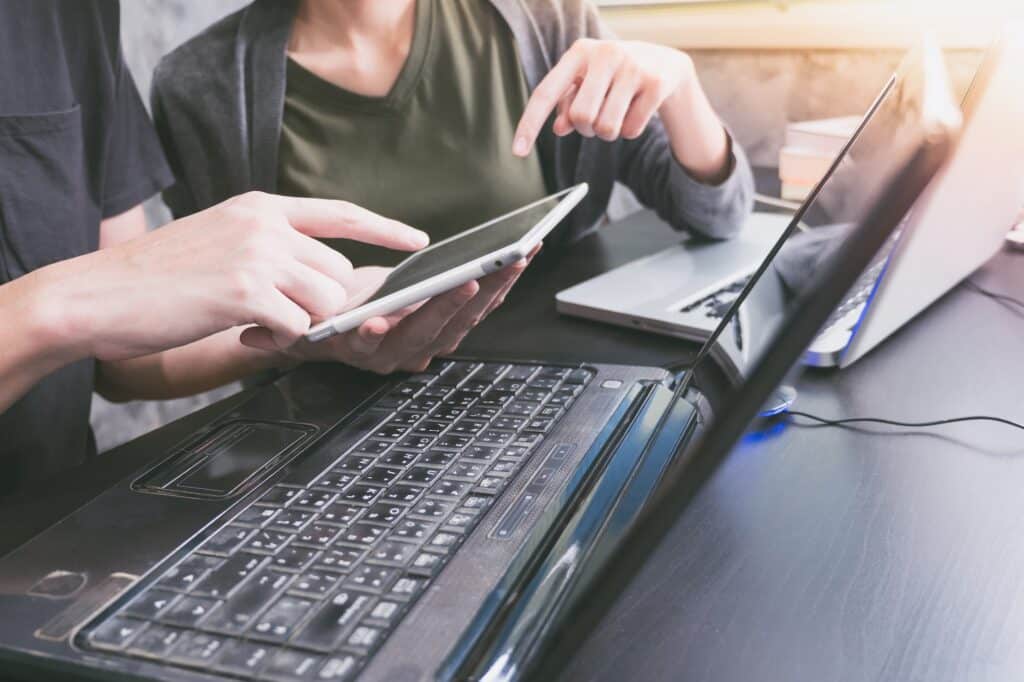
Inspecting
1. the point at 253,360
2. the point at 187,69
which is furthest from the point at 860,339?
the point at 187,69

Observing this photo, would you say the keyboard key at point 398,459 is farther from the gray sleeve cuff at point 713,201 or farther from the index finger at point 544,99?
the gray sleeve cuff at point 713,201

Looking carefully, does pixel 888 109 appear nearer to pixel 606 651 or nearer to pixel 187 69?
pixel 606 651

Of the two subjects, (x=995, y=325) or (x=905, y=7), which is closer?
(x=995, y=325)

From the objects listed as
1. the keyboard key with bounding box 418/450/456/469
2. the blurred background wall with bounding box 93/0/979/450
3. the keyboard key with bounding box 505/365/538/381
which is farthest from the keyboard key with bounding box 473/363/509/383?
the blurred background wall with bounding box 93/0/979/450

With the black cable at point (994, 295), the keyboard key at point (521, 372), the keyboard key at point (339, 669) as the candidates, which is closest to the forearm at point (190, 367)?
the keyboard key at point (521, 372)

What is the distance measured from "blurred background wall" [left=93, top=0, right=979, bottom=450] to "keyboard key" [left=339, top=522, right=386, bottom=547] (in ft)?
3.28

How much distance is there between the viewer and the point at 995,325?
0.64m

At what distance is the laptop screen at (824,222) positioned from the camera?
0.31 m

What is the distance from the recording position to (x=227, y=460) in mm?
490

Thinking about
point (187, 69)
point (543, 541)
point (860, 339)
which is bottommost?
point (860, 339)

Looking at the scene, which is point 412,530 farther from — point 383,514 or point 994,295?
point 994,295

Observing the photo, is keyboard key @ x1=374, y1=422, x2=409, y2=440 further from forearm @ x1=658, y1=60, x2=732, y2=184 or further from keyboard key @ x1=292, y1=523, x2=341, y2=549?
forearm @ x1=658, y1=60, x2=732, y2=184

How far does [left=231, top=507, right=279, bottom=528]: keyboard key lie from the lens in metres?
0.41

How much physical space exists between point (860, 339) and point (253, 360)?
19.1 inches
